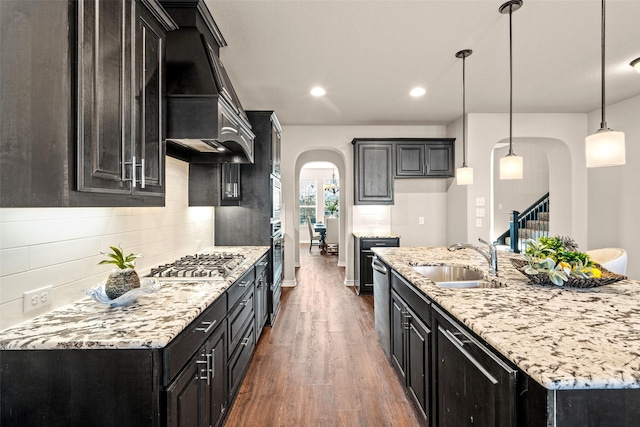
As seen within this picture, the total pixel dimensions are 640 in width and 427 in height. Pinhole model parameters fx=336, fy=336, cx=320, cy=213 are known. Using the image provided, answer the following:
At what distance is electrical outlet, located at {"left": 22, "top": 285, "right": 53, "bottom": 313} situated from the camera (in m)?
1.38

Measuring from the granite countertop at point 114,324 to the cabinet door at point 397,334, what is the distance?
129 cm

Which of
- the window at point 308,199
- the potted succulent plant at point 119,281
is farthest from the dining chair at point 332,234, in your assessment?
the potted succulent plant at point 119,281

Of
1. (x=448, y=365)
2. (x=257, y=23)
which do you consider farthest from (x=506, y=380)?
(x=257, y=23)

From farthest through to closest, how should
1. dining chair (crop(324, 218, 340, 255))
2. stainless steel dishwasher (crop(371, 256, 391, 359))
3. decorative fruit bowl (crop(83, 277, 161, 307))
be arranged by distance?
dining chair (crop(324, 218, 340, 255)) < stainless steel dishwasher (crop(371, 256, 391, 359)) < decorative fruit bowl (crop(83, 277, 161, 307))

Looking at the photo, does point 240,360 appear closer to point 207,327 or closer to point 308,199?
point 207,327

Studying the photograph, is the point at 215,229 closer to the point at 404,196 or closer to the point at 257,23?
the point at 257,23

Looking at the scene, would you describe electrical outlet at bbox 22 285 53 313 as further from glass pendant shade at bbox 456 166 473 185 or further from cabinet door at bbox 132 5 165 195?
glass pendant shade at bbox 456 166 473 185

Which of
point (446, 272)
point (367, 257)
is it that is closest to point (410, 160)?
point (367, 257)

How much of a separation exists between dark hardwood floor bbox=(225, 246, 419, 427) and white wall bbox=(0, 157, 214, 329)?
4.10 ft

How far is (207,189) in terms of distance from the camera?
3266 millimetres

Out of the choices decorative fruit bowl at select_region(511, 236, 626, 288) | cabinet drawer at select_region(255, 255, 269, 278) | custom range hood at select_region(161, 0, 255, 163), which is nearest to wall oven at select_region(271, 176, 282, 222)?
cabinet drawer at select_region(255, 255, 269, 278)

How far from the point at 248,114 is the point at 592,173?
4.81 metres

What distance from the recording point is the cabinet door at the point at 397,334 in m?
2.37

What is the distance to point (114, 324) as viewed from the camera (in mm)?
1349
